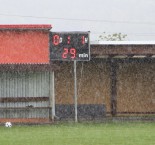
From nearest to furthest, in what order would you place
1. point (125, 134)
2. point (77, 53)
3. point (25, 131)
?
1. point (125, 134)
2. point (25, 131)
3. point (77, 53)

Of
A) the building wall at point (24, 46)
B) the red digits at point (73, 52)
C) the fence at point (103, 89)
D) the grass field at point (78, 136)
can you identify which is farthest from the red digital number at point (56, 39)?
the fence at point (103, 89)

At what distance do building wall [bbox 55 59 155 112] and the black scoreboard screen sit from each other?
605cm

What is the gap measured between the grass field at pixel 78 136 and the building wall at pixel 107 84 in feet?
26.3

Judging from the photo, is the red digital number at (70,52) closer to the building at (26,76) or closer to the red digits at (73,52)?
the red digits at (73,52)

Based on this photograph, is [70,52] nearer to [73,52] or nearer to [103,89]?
[73,52]

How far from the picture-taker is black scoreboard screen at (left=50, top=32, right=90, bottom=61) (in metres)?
26.1

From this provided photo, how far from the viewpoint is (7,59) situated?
27.2m

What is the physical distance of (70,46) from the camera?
2617 centimetres

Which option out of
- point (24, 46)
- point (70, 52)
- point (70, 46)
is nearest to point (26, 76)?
point (24, 46)

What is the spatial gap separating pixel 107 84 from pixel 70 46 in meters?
7.35

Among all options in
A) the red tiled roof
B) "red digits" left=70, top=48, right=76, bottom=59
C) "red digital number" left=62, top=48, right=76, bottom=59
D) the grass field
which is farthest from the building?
the grass field

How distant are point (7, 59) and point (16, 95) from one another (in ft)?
5.28

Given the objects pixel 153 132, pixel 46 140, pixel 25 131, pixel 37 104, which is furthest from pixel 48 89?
pixel 46 140

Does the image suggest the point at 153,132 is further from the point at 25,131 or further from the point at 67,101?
the point at 67,101
